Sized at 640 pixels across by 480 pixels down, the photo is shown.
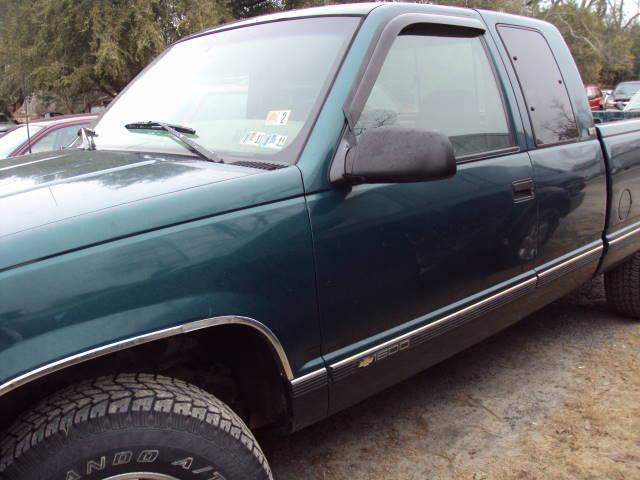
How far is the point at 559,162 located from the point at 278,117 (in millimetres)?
1495

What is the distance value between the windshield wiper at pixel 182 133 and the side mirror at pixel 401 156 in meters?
0.51

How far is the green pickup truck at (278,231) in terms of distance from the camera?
1.52 metres

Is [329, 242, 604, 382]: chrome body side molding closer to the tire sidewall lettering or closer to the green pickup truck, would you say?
the green pickup truck

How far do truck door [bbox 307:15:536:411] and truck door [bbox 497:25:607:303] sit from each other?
0.14 meters

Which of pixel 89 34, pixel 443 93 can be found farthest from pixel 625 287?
pixel 89 34

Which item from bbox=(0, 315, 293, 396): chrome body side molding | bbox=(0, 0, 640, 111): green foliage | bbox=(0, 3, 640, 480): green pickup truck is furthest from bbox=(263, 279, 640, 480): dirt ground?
bbox=(0, 0, 640, 111): green foliage

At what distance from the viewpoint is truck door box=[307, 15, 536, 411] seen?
6.63 feet

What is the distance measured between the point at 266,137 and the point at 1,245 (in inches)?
38.6

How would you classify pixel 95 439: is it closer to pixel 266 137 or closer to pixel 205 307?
pixel 205 307

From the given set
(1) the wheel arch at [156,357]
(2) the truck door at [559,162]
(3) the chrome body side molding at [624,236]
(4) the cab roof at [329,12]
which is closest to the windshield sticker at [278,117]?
(4) the cab roof at [329,12]

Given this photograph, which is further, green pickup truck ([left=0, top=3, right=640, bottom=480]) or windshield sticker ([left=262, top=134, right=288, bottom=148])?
windshield sticker ([left=262, top=134, right=288, bottom=148])

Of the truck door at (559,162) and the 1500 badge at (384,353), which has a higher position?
the truck door at (559,162)

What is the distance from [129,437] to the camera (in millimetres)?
1538

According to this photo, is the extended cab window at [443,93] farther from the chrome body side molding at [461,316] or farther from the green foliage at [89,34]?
the green foliage at [89,34]
